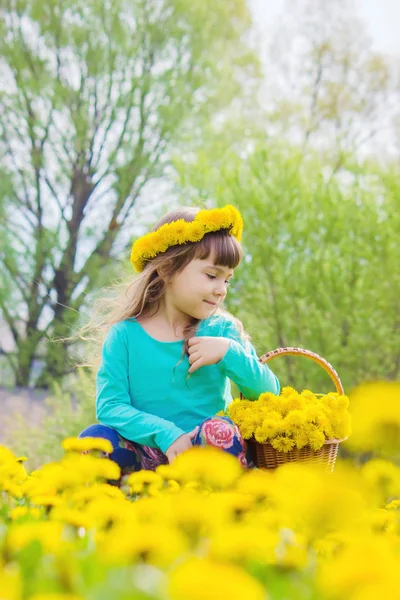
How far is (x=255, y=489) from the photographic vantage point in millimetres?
886

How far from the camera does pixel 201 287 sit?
7.43 feet

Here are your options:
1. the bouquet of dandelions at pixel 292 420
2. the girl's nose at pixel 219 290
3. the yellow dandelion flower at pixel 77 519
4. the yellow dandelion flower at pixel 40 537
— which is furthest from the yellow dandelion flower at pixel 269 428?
the yellow dandelion flower at pixel 40 537

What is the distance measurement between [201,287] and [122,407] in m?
0.45

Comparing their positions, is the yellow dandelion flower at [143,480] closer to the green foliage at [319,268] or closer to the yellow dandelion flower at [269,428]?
the yellow dandelion flower at [269,428]

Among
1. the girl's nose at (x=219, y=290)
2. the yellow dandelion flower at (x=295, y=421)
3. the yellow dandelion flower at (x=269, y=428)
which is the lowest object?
the yellow dandelion flower at (x=269, y=428)

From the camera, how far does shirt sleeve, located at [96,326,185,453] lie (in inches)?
80.7

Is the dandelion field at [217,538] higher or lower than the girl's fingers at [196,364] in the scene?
lower

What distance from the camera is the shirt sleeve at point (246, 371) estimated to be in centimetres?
218

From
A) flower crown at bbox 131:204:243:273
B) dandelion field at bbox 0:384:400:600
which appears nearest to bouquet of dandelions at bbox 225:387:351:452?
flower crown at bbox 131:204:243:273

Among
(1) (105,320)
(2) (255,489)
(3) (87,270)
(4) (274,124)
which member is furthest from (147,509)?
(4) (274,124)

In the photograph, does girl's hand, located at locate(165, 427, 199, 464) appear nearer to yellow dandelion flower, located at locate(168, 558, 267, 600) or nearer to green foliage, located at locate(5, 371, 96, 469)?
yellow dandelion flower, located at locate(168, 558, 267, 600)

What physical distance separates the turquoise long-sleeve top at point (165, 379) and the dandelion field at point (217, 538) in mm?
1141

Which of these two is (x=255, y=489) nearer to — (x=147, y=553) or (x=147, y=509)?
(x=147, y=509)

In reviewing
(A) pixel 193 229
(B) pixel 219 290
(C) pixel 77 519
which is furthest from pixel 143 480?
(A) pixel 193 229
